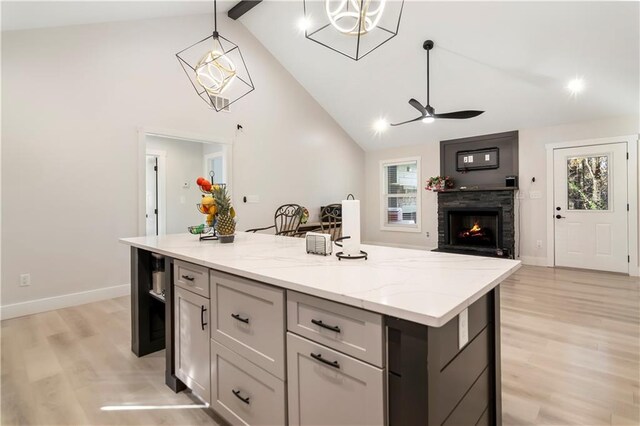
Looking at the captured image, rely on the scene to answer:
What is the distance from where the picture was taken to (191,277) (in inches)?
68.0

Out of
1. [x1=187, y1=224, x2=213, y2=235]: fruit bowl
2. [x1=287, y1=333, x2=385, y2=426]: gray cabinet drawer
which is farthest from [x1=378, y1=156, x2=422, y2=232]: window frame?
[x1=287, y1=333, x2=385, y2=426]: gray cabinet drawer

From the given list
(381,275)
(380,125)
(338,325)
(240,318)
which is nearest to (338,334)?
(338,325)

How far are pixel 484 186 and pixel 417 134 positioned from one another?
5.52 ft

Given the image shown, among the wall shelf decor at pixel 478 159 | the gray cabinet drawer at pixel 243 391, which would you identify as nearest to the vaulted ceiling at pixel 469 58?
the wall shelf decor at pixel 478 159

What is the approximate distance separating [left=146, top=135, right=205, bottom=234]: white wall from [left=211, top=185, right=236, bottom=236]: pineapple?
4.46 meters

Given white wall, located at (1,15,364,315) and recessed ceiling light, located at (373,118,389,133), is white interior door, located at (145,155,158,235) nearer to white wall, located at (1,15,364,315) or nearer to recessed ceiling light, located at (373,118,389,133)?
white wall, located at (1,15,364,315)

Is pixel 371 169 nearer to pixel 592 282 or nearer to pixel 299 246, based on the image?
pixel 592 282

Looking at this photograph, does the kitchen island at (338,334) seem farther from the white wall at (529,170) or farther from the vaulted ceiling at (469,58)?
the white wall at (529,170)

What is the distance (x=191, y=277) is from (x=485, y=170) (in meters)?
5.97

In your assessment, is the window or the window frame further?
the window

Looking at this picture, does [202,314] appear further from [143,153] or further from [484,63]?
[484,63]

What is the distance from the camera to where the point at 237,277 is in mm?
1438

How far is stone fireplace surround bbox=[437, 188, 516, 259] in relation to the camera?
221 inches

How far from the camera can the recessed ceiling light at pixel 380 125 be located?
6574 millimetres
